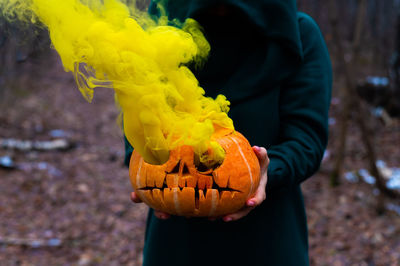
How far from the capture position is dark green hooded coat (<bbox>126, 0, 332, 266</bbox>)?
1317 millimetres

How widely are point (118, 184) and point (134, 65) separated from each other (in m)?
4.42

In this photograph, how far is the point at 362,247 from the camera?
3.59m

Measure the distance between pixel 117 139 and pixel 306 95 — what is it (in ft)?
19.6

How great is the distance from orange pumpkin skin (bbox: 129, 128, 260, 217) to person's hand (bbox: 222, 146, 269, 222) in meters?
0.02

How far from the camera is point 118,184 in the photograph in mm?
5172

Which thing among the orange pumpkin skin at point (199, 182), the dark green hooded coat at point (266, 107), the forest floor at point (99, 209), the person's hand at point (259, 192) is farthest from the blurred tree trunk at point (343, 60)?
the orange pumpkin skin at point (199, 182)

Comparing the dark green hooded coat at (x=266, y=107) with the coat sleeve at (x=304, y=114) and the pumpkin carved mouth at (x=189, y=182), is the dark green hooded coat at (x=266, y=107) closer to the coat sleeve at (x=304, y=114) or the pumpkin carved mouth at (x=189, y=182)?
the coat sleeve at (x=304, y=114)

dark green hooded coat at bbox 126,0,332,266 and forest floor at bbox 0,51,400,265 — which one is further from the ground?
dark green hooded coat at bbox 126,0,332,266

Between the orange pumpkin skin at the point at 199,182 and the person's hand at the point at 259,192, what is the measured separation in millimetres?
25

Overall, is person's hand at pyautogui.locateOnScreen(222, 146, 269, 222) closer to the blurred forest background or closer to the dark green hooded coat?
the dark green hooded coat

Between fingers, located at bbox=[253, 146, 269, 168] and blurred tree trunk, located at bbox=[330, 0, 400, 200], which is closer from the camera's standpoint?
fingers, located at bbox=[253, 146, 269, 168]

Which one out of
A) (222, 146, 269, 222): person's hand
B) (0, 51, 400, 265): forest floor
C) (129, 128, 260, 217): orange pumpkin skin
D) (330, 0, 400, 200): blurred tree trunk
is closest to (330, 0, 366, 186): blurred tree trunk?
(330, 0, 400, 200): blurred tree trunk

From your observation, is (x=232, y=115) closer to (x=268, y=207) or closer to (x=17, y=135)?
(x=268, y=207)

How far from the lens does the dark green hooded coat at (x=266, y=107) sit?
4.32 ft
